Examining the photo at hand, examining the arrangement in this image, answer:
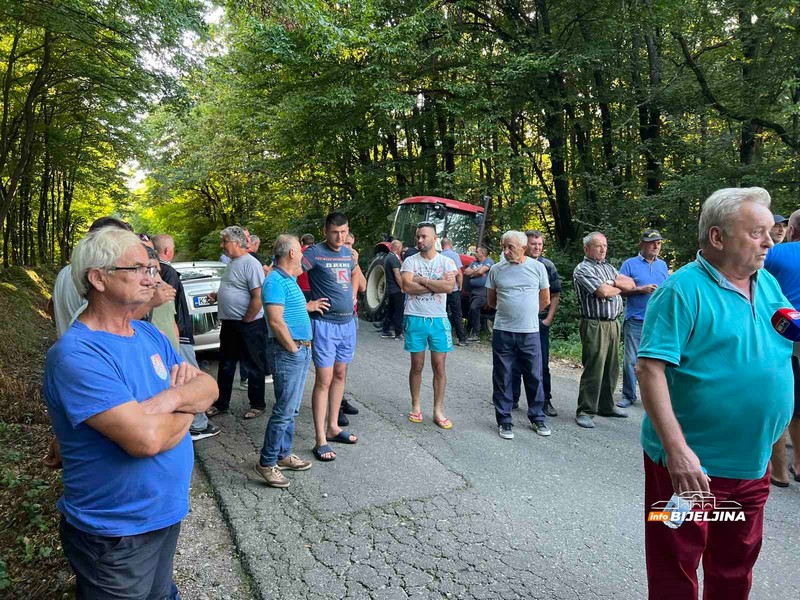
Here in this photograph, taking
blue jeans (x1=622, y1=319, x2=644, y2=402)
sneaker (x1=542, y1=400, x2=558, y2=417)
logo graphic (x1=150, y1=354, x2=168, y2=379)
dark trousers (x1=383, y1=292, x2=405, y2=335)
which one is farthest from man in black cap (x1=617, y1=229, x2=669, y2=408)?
logo graphic (x1=150, y1=354, x2=168, y2=379)

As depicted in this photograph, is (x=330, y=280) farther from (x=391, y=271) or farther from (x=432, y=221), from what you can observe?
(x=432, y=221)

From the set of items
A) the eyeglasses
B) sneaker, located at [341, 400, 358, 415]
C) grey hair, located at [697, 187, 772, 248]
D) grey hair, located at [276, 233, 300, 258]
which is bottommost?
sneaker, located at [341, 400, 358, 415]

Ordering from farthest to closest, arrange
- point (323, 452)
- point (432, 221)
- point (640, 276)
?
point (432, 221), point (640, 276), point (323, 452)

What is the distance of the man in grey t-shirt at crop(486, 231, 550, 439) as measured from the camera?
4684 millimetres

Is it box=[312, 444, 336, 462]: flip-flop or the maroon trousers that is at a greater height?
the maroon trousers

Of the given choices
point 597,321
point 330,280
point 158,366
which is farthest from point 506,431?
point 158,366

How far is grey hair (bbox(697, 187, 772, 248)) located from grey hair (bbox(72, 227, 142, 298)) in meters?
2.08

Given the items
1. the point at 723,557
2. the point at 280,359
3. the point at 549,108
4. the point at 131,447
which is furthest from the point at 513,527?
the point at 549,108

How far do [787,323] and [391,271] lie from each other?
7.34 metres

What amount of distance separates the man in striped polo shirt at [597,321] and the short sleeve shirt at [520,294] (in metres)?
0.50

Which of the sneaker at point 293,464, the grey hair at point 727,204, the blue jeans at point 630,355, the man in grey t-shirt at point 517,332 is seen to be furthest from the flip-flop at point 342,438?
the grey hair at point 727,204

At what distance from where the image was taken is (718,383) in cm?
182

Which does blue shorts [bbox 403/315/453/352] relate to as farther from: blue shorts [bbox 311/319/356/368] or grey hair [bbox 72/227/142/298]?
grey hair [bbox 72/227/142/298]

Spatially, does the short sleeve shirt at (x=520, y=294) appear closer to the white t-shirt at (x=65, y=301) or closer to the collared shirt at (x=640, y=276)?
the collared shirt at (x=640, y=276)
